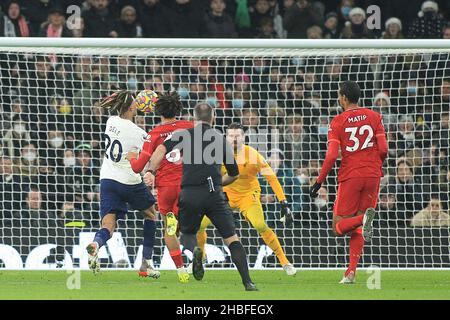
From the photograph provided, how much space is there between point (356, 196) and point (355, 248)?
1.92 feet

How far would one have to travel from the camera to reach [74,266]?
14.8 metres

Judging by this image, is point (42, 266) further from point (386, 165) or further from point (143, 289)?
point (386, 165)

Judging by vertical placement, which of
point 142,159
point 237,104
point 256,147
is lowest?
point 256,147

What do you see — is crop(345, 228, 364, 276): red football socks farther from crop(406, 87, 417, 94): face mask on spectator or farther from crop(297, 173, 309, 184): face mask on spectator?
crop(406, 87, 417, 94): face mask on spectator

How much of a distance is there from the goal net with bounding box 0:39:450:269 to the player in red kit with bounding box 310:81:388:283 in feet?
8.74

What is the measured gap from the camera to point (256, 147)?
51.8 ft

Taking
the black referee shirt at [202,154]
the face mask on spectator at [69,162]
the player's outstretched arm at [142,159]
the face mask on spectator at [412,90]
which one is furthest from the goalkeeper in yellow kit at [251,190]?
the face mask on spectator at [412,90]

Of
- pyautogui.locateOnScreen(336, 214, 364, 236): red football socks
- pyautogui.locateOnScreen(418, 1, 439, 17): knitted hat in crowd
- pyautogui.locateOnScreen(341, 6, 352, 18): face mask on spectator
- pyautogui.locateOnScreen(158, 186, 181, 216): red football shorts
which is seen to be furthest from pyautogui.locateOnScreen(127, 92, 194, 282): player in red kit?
pyautogui.locateOnScreen(418, 1, 439, 17): knitted hat in crowd

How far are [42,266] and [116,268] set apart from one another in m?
1.00

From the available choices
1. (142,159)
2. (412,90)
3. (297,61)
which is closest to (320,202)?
(412,90)

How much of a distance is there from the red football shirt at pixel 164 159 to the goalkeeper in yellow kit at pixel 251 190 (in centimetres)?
113

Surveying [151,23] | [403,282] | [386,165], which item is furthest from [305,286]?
[151,23]

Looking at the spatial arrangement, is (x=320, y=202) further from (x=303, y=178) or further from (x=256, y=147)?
(x=256, y=147)

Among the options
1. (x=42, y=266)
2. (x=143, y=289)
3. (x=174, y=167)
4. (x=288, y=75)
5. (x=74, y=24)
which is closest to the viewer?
(x=143, y=289)
